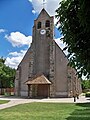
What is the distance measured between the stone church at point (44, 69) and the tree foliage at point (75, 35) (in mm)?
40586

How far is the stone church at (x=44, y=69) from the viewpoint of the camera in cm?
5012

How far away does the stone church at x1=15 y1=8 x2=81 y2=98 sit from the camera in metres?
50.1

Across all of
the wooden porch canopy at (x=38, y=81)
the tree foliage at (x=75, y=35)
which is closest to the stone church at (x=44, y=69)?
the wooden porch canopy at (x=38, y=81)

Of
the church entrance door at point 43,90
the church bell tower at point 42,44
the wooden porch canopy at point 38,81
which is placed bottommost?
the church entrance door at point 43,90

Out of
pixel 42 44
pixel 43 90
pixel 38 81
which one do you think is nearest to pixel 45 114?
pixel 38 81

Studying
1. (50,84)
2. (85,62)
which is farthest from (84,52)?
(50,84)

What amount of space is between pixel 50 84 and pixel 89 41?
43.0m

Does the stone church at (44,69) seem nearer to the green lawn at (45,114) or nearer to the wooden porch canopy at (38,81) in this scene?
the wooden porch canopy at (38,81)

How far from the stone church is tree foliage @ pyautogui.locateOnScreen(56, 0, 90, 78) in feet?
133

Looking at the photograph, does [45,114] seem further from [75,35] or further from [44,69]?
[44,69]

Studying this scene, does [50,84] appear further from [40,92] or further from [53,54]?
[53,54]

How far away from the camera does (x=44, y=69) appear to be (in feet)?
171

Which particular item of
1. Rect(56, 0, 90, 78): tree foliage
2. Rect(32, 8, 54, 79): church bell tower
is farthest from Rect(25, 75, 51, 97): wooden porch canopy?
Rect(56, 0, 90, 78): tree foliage

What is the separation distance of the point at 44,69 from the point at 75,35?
4529 cm
